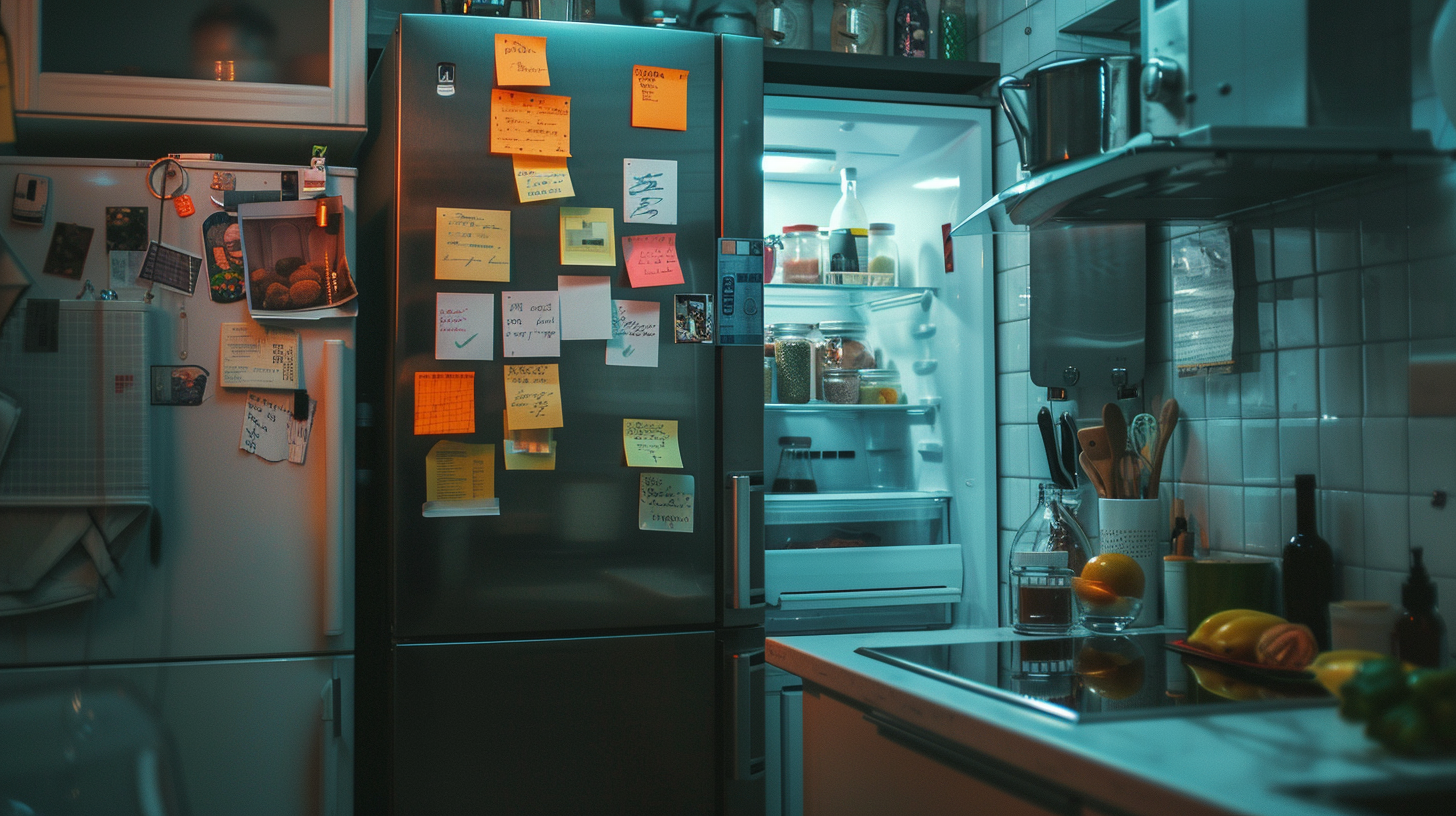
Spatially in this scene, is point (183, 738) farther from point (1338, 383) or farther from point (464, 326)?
point (1338, 383)

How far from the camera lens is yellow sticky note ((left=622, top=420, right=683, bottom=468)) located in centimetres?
194

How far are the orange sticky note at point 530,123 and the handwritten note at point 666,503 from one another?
2.08 feet

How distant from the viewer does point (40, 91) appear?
1922 mm

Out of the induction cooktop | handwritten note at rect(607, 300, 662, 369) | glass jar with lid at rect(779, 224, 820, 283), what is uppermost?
glass jar with lid at rect(779, 224, 820, 283)

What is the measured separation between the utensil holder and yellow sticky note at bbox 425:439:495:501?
43.1 inches

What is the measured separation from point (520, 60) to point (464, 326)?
19.7 inches

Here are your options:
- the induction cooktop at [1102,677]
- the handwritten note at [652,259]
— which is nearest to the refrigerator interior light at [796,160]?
the handwritten note at [652,259]

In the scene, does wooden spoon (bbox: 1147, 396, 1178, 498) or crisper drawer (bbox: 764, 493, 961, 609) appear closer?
wooden spoon (bbox: 1147, 396, 1178, 498)

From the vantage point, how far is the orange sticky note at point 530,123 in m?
1.91

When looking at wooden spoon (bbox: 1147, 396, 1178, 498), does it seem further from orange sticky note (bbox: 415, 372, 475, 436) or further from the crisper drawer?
orange sticky note (bbox: 415, 372, 475, 436)

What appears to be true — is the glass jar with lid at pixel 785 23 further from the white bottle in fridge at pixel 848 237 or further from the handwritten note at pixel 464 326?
the handwritten note at pixel 464 326

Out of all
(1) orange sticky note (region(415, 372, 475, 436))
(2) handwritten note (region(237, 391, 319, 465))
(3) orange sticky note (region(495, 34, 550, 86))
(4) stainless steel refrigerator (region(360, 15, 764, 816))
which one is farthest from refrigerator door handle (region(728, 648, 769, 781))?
(3) orange sticky note (region(495, 34, 550, 86))

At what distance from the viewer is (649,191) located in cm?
198

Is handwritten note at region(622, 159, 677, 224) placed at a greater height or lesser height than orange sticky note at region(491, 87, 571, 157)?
lesser
